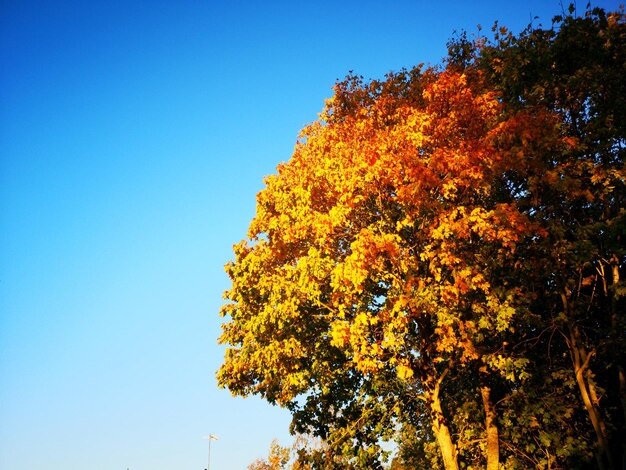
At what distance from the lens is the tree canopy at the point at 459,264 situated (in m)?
13.9

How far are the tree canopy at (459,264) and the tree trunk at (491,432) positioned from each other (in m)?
0.07

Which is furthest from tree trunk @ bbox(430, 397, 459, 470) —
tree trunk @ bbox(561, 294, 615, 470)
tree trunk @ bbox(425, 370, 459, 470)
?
tree trunk @ bbox(561, 294, 615, 470)

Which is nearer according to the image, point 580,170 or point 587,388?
point 580,170

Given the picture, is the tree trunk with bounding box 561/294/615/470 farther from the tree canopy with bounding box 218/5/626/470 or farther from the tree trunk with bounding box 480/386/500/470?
the tree trunk with bounding box 480/386/500/470

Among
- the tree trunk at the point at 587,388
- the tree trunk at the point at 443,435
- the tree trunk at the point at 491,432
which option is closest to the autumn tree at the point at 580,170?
the tree trunk at the point at 587,388

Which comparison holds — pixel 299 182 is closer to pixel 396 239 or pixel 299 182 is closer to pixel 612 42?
pixel 396 239

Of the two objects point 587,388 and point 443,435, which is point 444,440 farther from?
point 587,388

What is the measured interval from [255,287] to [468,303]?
6.83 metres

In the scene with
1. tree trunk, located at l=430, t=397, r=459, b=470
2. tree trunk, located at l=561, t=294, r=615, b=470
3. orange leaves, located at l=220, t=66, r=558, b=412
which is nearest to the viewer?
orange leaves, located at l=220, t=66, r=558, b=412

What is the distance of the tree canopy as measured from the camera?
13852 millimetres

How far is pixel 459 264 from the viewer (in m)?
14.5

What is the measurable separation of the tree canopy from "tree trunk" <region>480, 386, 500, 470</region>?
0.07 meters

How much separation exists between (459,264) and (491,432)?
6538mm

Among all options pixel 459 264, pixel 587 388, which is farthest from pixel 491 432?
pixel 459 264
